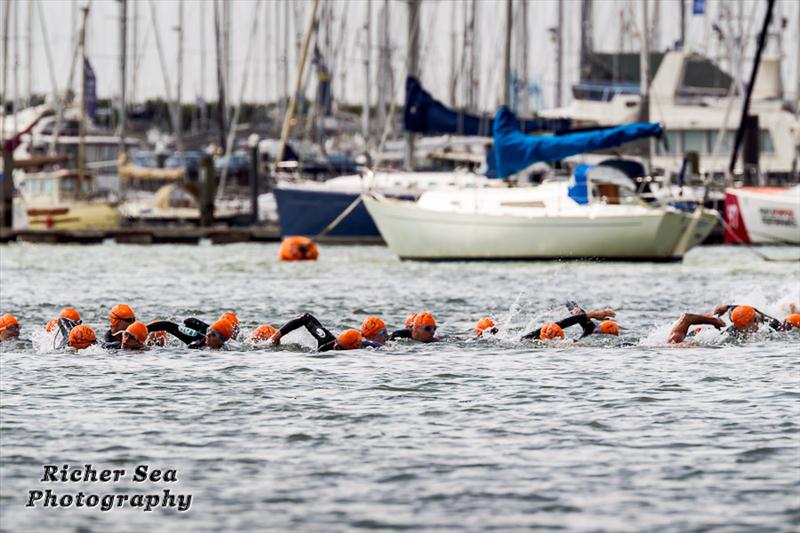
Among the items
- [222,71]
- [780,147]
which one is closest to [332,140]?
[222,71]

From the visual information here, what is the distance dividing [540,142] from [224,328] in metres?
24.7

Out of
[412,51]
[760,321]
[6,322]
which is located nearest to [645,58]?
[412,51]

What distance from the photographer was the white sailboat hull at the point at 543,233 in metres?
48.2

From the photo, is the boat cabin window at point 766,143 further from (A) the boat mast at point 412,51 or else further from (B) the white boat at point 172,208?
(A) the boat mast at point 412,51

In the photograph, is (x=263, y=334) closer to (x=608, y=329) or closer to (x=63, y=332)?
(x=63, y=332)

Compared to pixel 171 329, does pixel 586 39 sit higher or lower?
higher

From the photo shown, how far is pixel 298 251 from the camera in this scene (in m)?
54.3

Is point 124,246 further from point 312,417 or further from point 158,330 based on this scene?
point 312,417

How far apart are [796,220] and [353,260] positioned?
16.4 metres

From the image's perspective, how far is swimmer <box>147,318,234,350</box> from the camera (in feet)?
82.4

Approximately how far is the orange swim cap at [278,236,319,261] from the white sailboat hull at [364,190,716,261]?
13.6 feet

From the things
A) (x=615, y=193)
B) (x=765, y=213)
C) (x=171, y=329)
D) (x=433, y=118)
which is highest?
(x=433, y=118)

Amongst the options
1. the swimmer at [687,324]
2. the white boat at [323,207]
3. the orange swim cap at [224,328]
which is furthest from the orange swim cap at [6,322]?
the white boat at [323,207]

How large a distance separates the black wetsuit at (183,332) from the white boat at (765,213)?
37.0 metres
